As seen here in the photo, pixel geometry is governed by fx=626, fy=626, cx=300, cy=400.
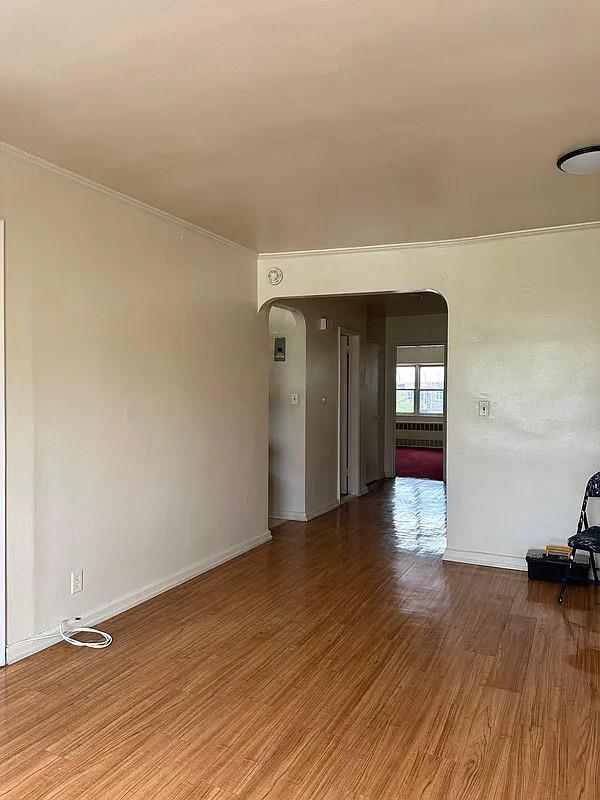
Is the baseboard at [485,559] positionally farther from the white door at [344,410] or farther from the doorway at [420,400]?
the doorway at [420,400]

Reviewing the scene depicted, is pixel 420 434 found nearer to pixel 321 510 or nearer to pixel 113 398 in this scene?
pixel 321 510

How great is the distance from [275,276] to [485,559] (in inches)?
112

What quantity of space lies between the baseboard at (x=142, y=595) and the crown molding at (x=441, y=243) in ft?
A: 7.97

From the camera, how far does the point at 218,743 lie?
2.44 meters

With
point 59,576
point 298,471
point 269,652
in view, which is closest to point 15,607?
point 59,576

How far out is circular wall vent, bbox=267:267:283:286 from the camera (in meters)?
5.30

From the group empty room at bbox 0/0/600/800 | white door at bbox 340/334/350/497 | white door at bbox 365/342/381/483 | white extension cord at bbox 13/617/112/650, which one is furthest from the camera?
white door at bbox 365/342/381/483

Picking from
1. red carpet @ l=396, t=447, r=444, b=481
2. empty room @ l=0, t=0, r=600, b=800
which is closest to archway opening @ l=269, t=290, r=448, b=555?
red carpet @ l=396, t=447, r=444, b=481

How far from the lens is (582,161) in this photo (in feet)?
9.97

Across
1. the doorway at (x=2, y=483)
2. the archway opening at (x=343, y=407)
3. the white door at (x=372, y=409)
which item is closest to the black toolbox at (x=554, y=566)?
the archway opening at (x=343, y=407)

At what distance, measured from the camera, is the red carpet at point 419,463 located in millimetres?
10641

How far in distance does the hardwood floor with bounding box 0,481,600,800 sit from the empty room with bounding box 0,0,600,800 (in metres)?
0.02

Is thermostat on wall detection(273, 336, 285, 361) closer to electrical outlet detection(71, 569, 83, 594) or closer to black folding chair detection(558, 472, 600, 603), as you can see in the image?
black folding chair detection(558, 472, 600, 603)

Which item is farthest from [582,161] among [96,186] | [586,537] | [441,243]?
[96,186]
